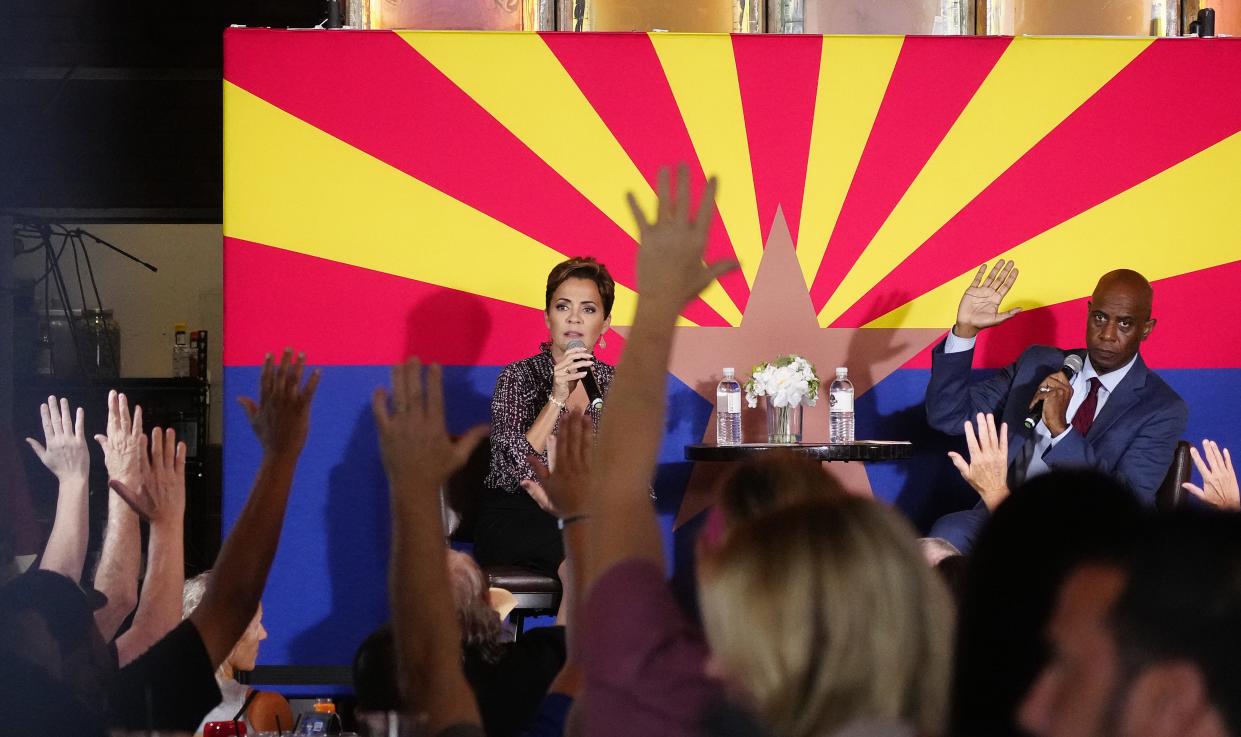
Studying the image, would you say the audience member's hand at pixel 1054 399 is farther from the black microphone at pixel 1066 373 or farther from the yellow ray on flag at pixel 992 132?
the yellow ray on flag at pixel 992 132

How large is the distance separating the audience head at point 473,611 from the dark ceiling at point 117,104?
18.8ft

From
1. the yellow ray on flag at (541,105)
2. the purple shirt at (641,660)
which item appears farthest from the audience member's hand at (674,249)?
the yellow ray on flag at (541,105)

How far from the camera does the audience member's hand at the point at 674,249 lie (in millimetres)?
1209

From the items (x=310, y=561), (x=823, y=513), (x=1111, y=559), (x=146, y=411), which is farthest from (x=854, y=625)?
(x=146, y=411)

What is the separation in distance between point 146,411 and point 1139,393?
6905 mm

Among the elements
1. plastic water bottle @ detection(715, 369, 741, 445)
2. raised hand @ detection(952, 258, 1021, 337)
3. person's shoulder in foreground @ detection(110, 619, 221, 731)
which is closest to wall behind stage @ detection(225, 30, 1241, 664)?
plastic water bottle @ detection(715, 369, 741, 445)

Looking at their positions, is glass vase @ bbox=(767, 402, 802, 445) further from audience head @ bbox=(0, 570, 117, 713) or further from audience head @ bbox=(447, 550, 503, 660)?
audience head @ bbox=(0, 570, 117, 713)

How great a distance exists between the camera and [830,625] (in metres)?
1.00

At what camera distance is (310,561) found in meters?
4.45

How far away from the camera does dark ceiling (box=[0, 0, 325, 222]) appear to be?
8.05m

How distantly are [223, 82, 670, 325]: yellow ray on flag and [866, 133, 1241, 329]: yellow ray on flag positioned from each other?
1.31 m

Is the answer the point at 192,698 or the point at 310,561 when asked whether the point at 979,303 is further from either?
the point at 192,698

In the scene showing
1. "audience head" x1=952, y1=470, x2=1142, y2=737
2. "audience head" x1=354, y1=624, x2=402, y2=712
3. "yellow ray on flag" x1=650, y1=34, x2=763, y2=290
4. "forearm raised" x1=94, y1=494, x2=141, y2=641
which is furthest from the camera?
"yellow ray on flag" x1=650, y1=34, x2=763, y2=290

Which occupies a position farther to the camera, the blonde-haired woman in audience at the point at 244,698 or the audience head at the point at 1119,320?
the audience head at the point at 1119,320
